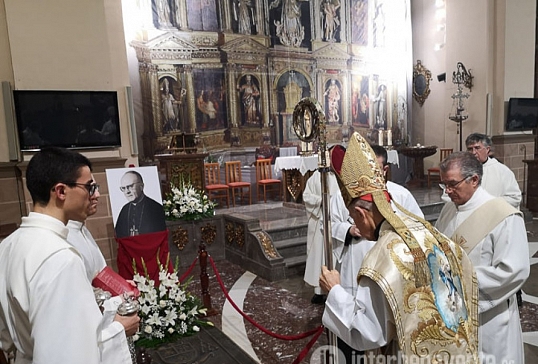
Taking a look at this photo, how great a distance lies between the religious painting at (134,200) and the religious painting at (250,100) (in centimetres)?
671

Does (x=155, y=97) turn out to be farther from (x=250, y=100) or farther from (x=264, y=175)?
(x=264, y=175)

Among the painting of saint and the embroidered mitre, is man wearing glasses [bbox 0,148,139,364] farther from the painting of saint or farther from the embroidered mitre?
the painting of saint

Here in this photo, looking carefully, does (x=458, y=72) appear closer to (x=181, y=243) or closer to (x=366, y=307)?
(x=181, y=243)

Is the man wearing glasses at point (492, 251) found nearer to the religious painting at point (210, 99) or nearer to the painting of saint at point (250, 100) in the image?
the religious painting at point (210, 99)

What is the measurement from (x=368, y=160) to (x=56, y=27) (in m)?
4.70

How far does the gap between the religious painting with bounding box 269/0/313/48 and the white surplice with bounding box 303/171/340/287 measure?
24.9 ft

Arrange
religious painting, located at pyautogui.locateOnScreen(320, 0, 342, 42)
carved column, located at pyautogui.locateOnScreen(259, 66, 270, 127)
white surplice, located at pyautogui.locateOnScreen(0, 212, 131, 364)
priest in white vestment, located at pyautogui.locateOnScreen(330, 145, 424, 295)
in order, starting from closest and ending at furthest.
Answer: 1. white surplice, located at pyautogui.locateOnScreen(0, 212, 131, 364)
2. priest in white vestment, located at pyautogui.locateOnScreen(330, 145, 424, 295)
3. carved column, located at pyautogui.locateOnScreen(259, 66, 270, 127)
4. religious painting, located at pyautogui.locateOnScreen(320, 0, 342, 42)

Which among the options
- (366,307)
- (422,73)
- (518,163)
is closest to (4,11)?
(366,307)

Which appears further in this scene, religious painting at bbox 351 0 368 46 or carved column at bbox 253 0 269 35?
religious painting at bbox 351 0 368 46

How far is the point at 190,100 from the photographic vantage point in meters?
10.2

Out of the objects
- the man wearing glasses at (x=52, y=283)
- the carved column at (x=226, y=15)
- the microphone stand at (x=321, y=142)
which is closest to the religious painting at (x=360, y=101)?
the carved column at (x=226, y=15)

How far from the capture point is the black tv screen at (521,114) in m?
8.90

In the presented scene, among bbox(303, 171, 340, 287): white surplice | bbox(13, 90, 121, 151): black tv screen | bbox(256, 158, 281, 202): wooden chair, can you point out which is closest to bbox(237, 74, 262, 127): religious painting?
bbox(256, 158, 281, 202): wooden chair

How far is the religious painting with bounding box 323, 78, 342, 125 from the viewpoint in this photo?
1250cm
